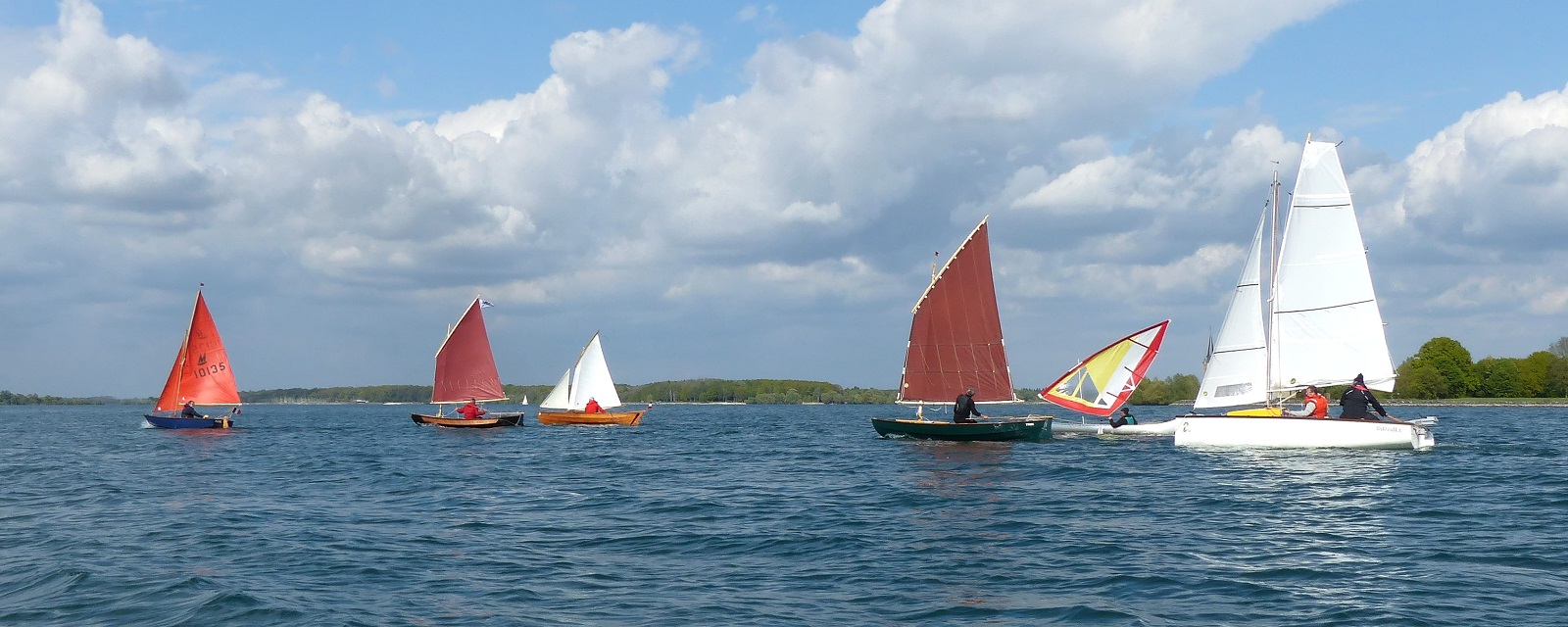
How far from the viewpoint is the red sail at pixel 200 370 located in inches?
2601

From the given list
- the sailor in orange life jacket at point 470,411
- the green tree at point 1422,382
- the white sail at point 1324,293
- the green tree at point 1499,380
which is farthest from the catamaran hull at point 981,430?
the green tree at point 1499,380

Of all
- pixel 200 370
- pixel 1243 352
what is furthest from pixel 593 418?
pixel 1243 352

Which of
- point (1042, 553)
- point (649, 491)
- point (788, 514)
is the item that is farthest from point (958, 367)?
point (1042, 553)

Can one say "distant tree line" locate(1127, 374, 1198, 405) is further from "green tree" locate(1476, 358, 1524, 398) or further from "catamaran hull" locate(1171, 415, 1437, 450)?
"catamaran hull" locate(1171, 415, 1437, 450)

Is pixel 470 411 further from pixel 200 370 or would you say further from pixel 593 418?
pixel 200 370

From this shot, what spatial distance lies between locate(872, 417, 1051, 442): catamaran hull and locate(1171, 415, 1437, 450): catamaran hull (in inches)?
357

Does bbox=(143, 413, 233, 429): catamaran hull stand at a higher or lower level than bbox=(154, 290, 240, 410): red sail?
lower

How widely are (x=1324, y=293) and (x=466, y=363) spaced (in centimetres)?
4837

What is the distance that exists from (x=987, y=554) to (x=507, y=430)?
56.8 metres

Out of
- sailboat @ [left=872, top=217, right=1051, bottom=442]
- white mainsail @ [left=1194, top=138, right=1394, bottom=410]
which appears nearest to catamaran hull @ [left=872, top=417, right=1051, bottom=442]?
sailboat @ [left=872, top=217, right=1051, bottom=442]

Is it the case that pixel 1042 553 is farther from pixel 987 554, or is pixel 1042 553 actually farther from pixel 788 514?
pixel 788 514

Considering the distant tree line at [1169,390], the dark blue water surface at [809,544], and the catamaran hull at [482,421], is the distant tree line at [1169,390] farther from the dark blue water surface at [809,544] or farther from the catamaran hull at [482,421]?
the dark blue water surface at [809,544]

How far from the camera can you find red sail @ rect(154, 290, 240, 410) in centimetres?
6606

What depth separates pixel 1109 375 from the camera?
186ft
